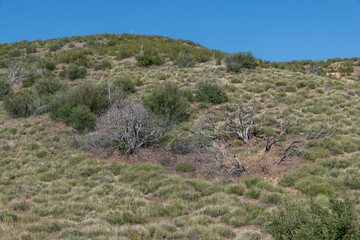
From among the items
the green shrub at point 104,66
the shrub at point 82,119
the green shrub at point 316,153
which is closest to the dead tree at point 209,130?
the green shrub at point 316,153

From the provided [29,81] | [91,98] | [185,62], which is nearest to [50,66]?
[29,81]

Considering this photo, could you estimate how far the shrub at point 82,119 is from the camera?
14.7 m

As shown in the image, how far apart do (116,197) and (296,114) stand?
11865 mm

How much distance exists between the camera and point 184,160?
38.1 feet

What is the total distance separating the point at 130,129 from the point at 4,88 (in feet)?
55.6

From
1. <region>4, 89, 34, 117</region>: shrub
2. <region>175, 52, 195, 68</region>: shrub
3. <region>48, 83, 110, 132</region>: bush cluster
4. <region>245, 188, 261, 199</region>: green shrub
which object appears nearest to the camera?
<region>245, 188, 261, 199</region>: green shrub

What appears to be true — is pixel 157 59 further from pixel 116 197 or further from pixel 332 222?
pixel 332 222

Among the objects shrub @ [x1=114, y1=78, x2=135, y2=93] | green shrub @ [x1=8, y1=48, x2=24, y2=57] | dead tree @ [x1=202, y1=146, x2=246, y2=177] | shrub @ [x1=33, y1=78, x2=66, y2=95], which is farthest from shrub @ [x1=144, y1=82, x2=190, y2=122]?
green shrub @ [x1=8, y1=48, x2=24, y2=57]

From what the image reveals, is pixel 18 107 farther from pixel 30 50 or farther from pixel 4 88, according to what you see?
pixel 30 50

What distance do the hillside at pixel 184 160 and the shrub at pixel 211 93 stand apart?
89 mm

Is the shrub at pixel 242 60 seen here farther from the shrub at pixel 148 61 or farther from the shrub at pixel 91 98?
the shrub at pixel 91 98

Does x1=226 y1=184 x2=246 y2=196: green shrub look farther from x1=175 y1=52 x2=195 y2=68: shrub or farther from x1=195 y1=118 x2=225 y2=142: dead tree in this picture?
x1=175 y1=52 x2=195 y2=68: shrub

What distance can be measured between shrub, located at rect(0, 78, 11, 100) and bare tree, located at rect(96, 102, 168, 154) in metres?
13.9

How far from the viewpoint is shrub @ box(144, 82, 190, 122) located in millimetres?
15655
